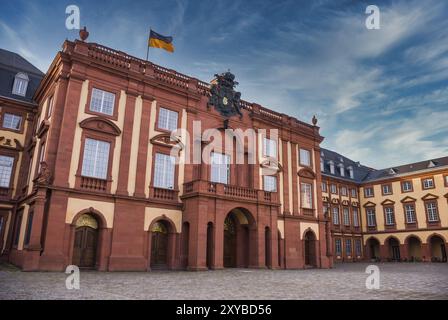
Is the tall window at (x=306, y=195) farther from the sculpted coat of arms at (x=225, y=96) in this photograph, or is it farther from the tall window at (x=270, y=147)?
the sculpted coat of arms at (x=225, y=96)

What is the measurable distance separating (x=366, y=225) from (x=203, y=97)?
3668cm

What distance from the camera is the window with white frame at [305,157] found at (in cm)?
3427

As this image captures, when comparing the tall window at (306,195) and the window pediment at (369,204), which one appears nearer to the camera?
the tall window at (306,195)

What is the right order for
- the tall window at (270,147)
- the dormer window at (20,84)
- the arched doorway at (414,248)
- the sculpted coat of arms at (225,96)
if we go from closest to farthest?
the dormer window at (20,84) → the sculpted coat of arms at (225,96) → the tall window at (270,147) → the arched doorway at (414,248)

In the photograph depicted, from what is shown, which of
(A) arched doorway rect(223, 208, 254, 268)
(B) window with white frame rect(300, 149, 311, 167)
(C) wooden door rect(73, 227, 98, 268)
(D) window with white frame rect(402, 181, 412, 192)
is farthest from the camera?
(D) window with white frame rect(402, 181, 412, 192)

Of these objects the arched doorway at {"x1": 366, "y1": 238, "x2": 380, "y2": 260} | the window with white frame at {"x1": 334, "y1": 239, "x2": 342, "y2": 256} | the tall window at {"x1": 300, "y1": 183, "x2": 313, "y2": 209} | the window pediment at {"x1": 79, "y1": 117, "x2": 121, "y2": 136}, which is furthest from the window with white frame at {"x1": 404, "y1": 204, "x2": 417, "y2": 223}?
the window pediment at {"x1": 79, "y1": 117, "x2": 121, "y2": 136}

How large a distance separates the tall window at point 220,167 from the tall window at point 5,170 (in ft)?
48.3

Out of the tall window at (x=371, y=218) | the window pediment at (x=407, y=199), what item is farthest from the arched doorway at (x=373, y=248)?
the window pediment at (x=407, y=199)

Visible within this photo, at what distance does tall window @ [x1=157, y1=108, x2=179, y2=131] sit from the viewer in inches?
1007

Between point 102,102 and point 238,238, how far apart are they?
13.7 metres

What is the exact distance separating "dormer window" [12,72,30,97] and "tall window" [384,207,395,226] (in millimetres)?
46921

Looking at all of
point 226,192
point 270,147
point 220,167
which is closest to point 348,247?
point 270,147

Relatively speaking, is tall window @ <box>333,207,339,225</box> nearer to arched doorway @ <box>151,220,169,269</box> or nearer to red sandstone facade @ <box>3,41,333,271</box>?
red sandstone facade @ <box>3,41,333,271</box>

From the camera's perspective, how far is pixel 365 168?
61062mm
